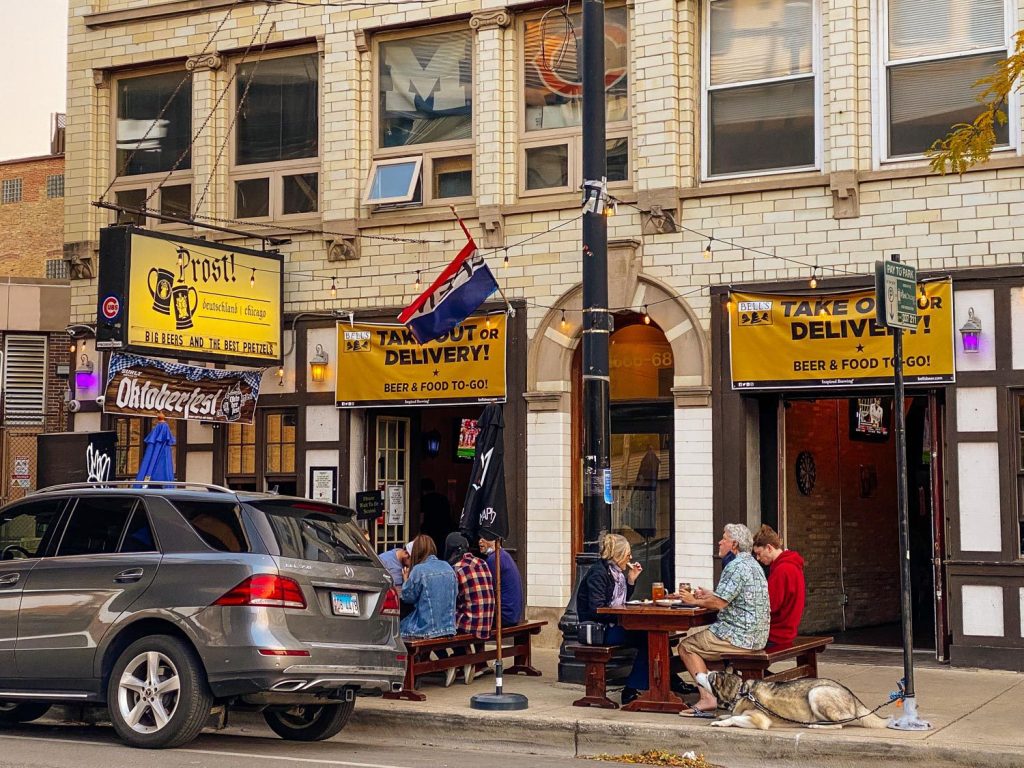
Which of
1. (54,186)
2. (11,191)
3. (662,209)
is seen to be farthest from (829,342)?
(11,191)

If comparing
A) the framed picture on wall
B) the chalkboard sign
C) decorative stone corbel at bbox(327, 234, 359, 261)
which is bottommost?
the chalkboard sign

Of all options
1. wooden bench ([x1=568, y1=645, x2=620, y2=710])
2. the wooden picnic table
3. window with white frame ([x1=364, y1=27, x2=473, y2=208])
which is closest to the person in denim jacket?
wooden bench ([x1=568, y1=645, x2=620, y2=710])

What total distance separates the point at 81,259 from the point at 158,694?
1046 centimetres

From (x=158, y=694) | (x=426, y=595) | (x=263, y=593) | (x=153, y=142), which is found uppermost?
(x=153, y=142)

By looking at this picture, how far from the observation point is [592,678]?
11.6 m

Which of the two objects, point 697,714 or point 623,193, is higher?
point 623,193

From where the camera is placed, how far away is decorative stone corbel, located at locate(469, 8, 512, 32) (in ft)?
54.9

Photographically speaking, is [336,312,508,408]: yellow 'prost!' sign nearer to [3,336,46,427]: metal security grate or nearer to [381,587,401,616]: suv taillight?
[381,587,401,616]: suv taillight

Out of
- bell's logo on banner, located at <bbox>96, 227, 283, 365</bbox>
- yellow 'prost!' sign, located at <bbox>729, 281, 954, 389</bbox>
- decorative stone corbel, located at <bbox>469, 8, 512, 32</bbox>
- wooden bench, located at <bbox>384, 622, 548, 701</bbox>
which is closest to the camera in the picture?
wooden bench, located at <bbox>384, 622, 548, 701</bbox>

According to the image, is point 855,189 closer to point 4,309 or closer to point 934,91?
point 934,91

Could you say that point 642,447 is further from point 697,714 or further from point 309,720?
point 309,720

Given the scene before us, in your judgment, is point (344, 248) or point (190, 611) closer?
point (190, 611)

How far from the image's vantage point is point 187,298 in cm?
1636

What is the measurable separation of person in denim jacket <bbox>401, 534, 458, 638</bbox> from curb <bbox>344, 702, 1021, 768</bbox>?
0.97m
